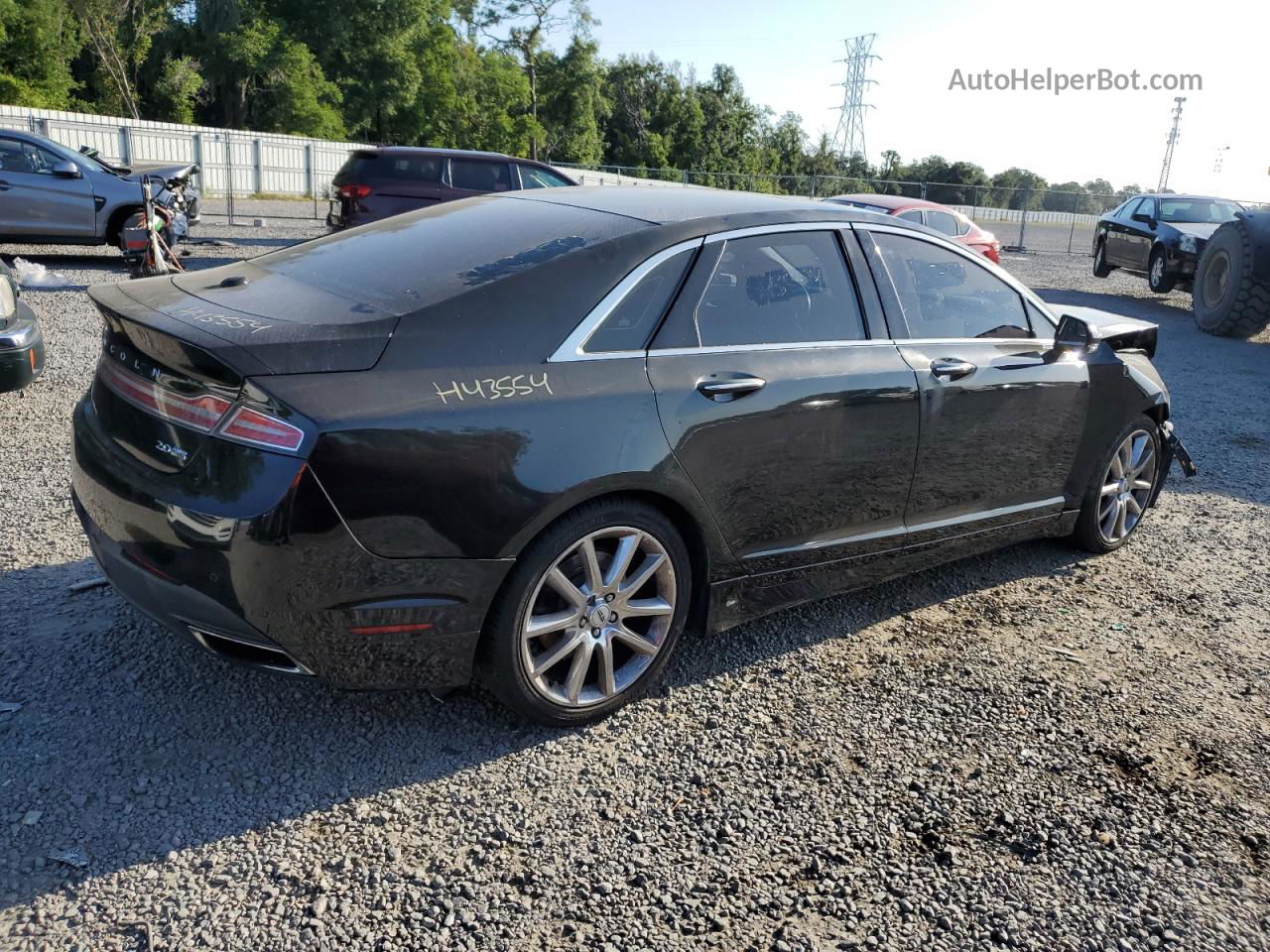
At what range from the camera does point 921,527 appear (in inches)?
166

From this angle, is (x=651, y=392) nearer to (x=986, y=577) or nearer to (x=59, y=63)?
(x=986, y=577)

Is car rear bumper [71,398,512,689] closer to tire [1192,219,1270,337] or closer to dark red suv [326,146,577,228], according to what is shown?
dark red suv [326,146,577,228]

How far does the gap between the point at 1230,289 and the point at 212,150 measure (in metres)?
26.2

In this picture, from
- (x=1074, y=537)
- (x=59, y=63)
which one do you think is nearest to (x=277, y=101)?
(x=59, y=63)

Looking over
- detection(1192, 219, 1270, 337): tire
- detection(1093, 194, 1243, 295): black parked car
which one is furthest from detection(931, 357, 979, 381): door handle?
detection(1093, 194, 1243, 295): black parked car

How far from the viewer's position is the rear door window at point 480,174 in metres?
15.4

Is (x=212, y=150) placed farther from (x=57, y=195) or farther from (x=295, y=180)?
(x=57, y=195)

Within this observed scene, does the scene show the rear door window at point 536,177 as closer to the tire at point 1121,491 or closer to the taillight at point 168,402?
the tire at point 1121,491

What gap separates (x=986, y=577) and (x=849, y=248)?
187cm

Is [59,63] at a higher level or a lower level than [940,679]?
higher

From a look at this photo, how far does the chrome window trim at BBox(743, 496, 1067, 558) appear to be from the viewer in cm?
380

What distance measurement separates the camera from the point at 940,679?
3891mm

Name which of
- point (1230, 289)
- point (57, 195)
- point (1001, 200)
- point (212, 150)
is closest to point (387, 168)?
point (57, 195)

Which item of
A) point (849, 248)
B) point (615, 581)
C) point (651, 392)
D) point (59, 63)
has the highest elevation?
point (59, 63)
